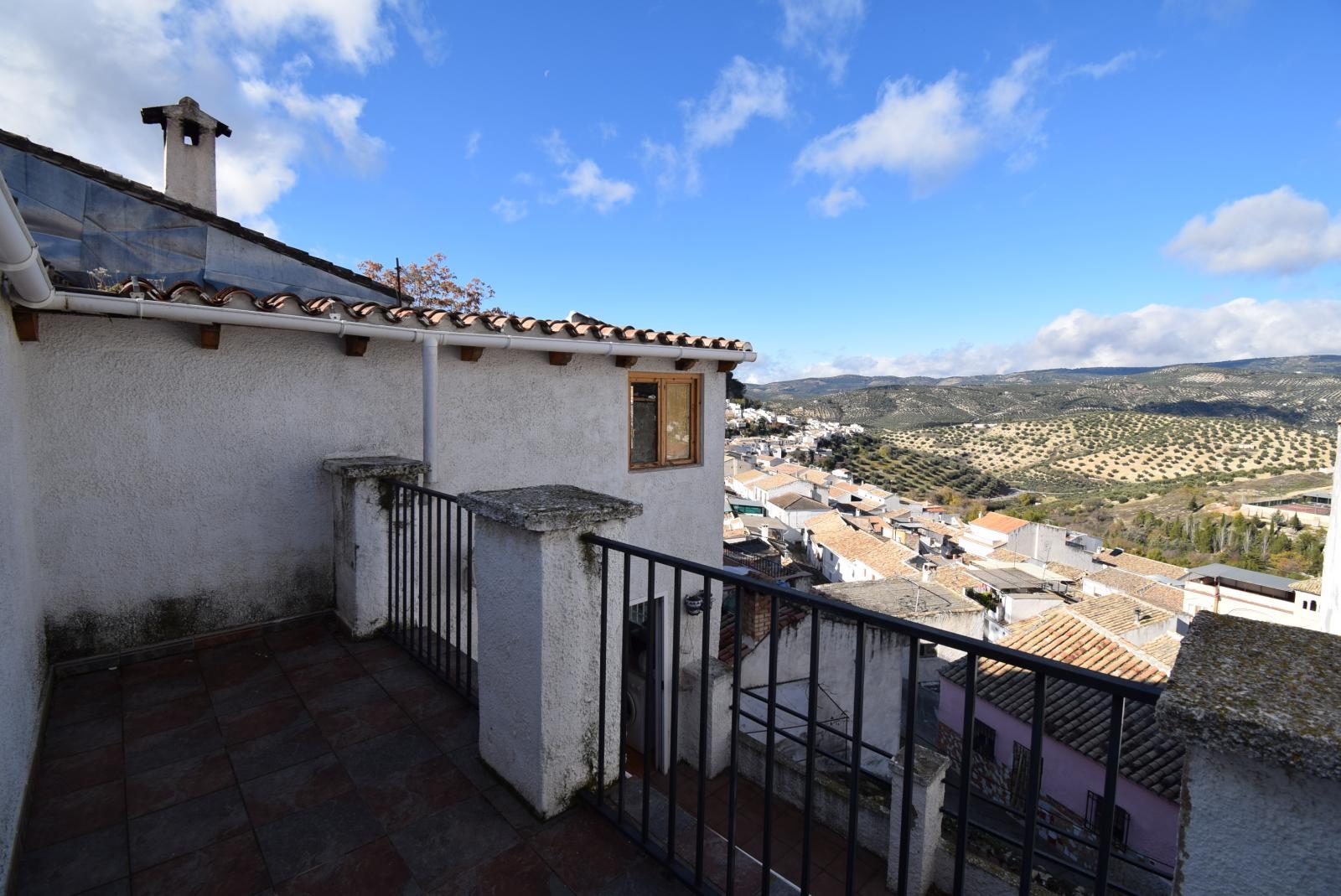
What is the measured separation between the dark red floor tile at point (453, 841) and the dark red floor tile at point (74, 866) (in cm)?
93

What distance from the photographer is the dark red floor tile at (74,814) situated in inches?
89.7

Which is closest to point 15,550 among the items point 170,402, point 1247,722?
point 170,402

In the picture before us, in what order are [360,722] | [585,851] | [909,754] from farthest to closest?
[360,722] → [585,851] → [909,754]

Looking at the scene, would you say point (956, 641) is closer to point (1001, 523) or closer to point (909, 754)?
point (909, 754)

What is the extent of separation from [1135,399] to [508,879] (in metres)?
108

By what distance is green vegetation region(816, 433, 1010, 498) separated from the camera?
67.7 meters

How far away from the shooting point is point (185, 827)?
233cm

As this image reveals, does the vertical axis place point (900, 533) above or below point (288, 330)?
below

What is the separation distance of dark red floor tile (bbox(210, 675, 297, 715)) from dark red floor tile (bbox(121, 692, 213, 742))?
0.18 feet

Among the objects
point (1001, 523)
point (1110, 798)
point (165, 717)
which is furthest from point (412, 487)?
point (1001, 523)

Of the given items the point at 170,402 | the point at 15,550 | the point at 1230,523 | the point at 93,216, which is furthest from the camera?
the point at 1230,523

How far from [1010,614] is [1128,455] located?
58.7 metres

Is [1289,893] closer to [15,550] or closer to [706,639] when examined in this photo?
[706,639]

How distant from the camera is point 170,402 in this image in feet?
13.2
